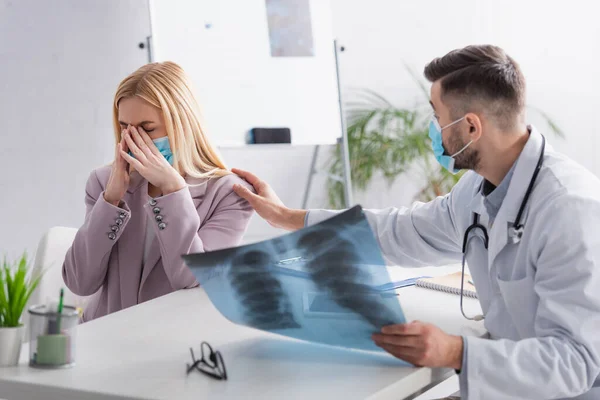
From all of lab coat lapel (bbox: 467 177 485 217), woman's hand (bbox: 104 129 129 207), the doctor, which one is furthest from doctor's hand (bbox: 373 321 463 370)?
woman's hand (bbox: 104 129 129 207)

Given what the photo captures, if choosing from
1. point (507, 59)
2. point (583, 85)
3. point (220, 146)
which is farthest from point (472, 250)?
point (583, 85)

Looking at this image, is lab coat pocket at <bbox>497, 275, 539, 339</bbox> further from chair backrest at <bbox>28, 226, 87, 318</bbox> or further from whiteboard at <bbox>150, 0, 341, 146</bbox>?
whiteboard at <bbox>150, 0, 341, 146</bbox>

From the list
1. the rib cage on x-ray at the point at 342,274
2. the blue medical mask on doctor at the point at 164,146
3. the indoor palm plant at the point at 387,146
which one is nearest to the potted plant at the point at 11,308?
the rib cage on x-ray at the point at 342,274

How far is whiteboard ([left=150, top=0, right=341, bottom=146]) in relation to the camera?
3443 mm

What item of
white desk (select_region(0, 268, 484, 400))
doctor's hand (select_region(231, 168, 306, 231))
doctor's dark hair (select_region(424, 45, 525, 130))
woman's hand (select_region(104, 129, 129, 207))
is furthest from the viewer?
doctor's hand (select_region(231, 168, 306, 231))

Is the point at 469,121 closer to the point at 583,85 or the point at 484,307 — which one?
the point at 484,307

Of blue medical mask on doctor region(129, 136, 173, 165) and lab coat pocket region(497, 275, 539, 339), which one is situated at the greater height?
blue medical mask on doctor region(129, 136, 173, 165)

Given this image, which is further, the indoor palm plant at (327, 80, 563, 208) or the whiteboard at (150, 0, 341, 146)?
the indoor palm plant at (327, 80, 563, 208)

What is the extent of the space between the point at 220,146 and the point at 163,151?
4.90 ft

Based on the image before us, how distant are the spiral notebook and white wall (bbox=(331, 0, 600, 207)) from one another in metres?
2.54

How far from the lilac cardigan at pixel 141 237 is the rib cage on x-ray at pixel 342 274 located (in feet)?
2.24

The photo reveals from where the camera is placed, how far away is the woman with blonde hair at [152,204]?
192 cm

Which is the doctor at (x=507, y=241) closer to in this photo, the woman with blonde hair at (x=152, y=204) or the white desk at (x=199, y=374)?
the white desk at (x=199, y=374)

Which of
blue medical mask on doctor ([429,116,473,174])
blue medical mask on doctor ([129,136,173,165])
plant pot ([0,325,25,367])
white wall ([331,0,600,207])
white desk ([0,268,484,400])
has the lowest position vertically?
white desk ([0,268,484,400])
